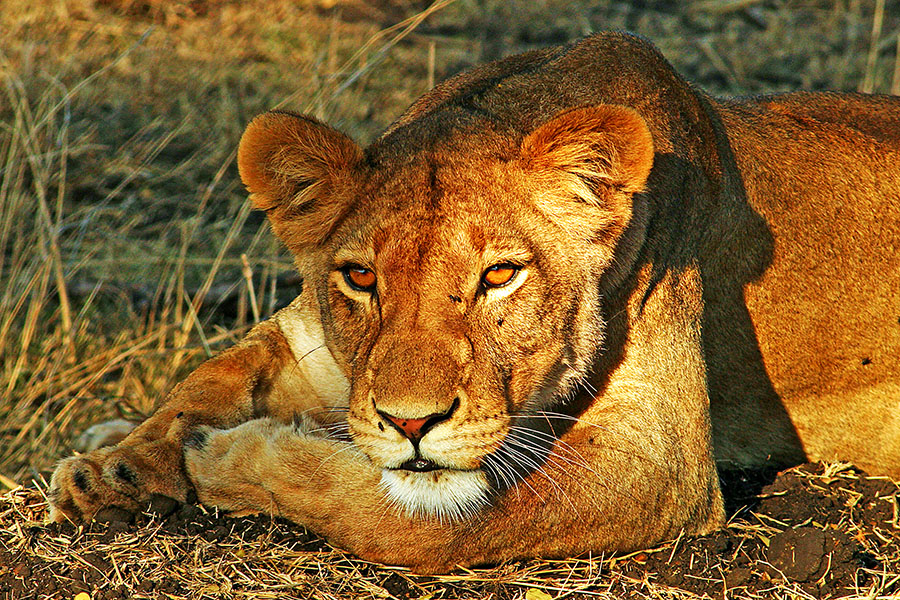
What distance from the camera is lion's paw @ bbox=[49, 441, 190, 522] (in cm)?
357

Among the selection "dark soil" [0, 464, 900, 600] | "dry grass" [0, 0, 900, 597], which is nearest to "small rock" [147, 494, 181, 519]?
"dark soil" [0, 464, 900, 600]

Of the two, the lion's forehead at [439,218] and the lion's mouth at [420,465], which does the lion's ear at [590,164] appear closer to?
the lion's forehead at [439,218]

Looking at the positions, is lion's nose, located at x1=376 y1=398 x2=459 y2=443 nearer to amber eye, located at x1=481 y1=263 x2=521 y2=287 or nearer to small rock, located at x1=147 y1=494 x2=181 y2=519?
amber eye, located at x1=481 y1=263 x2=521 y2=287

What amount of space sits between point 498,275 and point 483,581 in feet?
3.16

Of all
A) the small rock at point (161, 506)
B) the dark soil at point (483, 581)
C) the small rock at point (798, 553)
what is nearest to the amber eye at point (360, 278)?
the dark soil at point (483, 581)

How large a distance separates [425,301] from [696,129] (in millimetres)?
1402

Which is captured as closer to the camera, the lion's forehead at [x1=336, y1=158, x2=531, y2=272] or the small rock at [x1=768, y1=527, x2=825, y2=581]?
the lion's forehead at [x1=336, y1=158, x2=531, y2=272]

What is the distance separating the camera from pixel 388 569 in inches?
132

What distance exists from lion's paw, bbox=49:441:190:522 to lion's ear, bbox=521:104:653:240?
5.19 ft

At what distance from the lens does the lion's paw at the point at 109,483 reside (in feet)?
11.7

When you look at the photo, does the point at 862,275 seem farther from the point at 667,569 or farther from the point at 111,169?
the point at 111,169

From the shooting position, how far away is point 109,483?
11.8 ft

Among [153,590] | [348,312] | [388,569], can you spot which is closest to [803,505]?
[388,569]

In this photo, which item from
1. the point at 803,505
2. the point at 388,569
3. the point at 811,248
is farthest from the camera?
the point at 811,248
